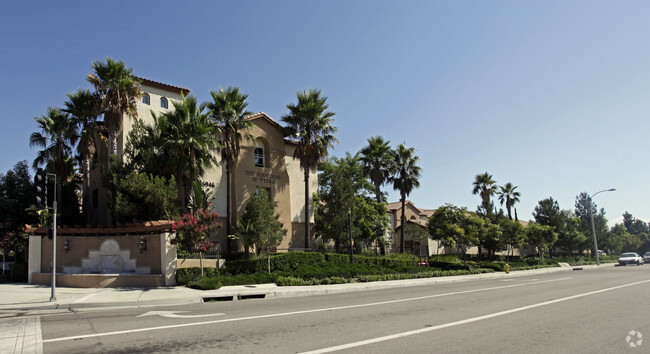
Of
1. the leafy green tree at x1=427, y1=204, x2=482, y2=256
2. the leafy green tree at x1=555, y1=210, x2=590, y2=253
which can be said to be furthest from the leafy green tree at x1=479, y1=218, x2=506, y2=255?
the leafy green tree at x1=555, y1=210, x2=590, y2=253

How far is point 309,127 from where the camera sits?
1209 inches

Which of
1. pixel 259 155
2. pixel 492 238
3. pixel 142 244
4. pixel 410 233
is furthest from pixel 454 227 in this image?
pixel 142 244

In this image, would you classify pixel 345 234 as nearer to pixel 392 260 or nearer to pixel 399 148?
pixel 392 260

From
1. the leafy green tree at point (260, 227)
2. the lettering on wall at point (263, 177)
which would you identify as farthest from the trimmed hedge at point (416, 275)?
the lettering on wall at point (263, 177)

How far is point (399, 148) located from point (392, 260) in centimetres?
1359

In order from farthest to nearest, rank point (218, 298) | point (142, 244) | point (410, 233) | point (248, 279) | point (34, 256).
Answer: point (410, 233), point (34, 256), point (248, 279), point (142, 244), point (218, 298)

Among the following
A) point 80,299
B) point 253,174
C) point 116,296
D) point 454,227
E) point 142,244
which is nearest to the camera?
point 80,299

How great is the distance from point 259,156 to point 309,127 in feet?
14.7

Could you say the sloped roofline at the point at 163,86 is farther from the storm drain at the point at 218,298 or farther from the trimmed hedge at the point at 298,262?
the storm drain at the point at 218,298

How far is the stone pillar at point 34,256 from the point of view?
66.1 ft

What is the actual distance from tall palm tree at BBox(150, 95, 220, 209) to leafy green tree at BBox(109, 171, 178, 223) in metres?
1.25

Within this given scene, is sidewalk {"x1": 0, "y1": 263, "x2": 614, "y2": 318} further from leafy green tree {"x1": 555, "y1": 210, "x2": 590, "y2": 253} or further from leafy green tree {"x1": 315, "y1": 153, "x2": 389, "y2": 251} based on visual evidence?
leafy green tree {"x1": 555, "y1": 210, "x2": 590, "y2": 253}

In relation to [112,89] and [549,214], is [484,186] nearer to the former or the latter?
[549,214]

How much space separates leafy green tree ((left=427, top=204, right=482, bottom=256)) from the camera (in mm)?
33844
